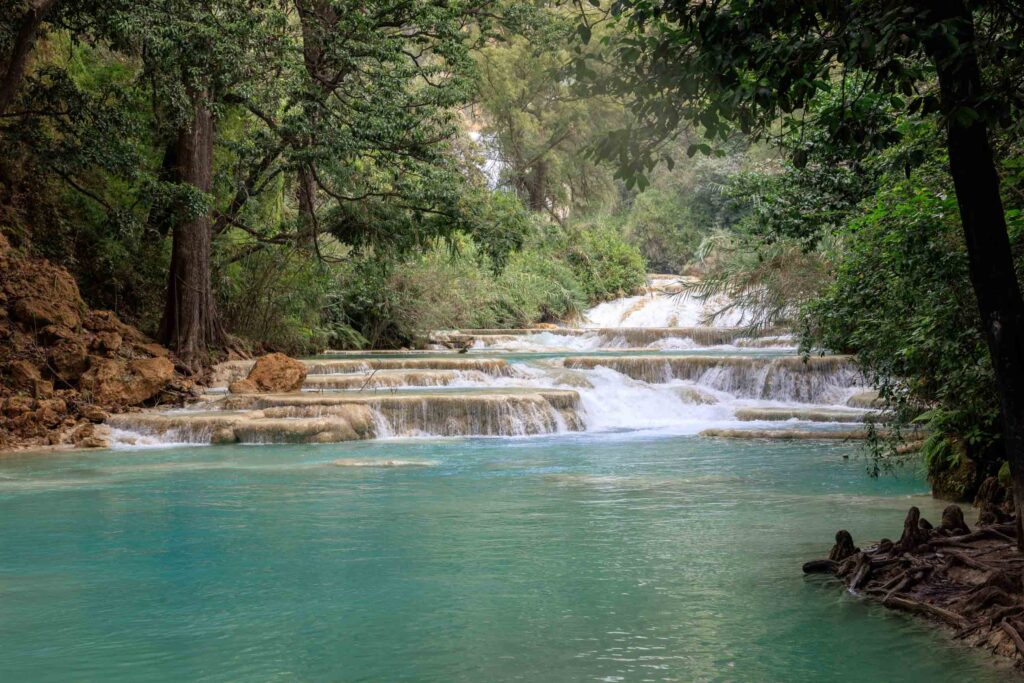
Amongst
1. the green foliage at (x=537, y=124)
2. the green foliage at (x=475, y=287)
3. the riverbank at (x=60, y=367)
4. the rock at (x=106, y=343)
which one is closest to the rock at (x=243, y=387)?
the riverbank at (x=60, y=367)

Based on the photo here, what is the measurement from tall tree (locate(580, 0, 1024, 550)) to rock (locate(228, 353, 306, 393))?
12.3m

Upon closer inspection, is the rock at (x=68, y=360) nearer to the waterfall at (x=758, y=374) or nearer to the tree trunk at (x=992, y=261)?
the waterfall at (x=758, y=374)

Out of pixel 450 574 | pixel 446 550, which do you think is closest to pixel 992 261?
pixel 450 574

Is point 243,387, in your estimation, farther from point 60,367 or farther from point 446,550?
point 446,550

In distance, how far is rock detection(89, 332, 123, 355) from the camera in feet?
49.4

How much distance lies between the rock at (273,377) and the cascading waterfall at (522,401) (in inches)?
12.2

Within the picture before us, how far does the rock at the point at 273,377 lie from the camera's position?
15.8 meters

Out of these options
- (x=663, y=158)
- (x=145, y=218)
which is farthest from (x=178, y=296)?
(x=663, y=158)

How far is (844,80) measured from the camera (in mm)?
3771

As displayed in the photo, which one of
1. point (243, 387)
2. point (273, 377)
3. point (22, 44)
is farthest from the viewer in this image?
point (273, 377)

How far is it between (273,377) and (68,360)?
2.99m

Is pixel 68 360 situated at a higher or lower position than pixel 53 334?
lower

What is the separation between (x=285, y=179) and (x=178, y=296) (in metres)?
3.52

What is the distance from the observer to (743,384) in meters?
17.7
